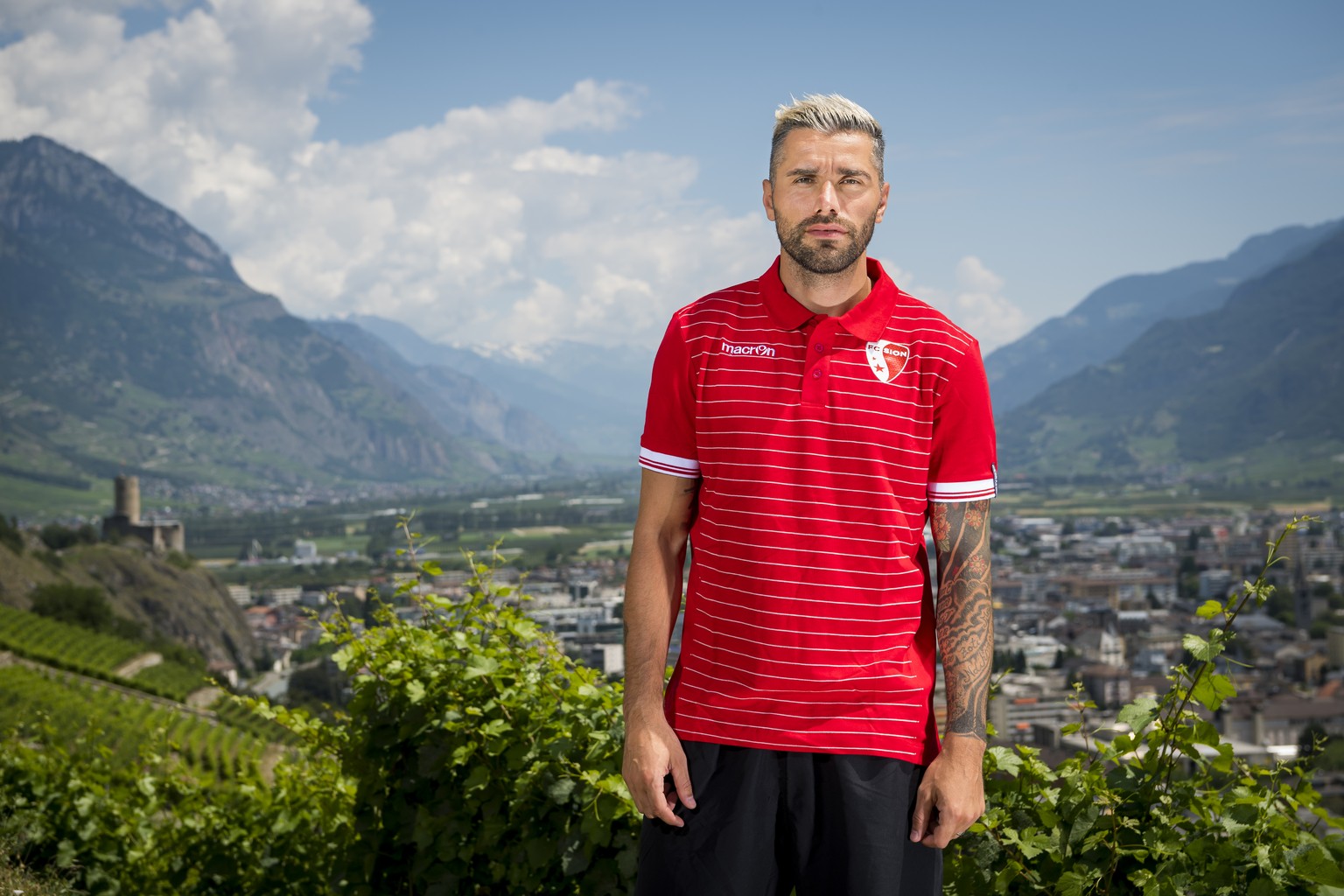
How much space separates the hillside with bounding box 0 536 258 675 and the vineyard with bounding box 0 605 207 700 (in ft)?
57.0

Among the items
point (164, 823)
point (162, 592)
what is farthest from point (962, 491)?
point (162, 592)

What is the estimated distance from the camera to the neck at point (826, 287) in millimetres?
1863

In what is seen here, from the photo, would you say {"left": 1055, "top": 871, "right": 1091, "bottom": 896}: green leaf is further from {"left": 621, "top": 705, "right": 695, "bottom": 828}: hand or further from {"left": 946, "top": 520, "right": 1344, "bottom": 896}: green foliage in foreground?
{"left": 621, "top": 705, "right": 695, "bottom": 828}: hand

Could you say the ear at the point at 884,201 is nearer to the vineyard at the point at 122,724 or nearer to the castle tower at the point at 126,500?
the vineyard at the point at 122,724

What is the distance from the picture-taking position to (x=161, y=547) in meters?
80.8

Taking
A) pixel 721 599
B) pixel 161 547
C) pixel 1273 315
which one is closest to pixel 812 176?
pixel 721 599

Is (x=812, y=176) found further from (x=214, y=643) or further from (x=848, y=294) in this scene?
(x=214, y=643)

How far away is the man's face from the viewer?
1.85m

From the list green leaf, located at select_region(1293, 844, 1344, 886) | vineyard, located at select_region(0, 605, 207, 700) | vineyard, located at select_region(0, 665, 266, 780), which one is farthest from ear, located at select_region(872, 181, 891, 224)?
vineyard, located at select_region(0, 605, 207, 700)

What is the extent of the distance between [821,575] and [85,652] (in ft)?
141

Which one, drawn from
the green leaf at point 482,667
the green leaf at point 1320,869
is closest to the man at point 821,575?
the green leaf at point 1320,869

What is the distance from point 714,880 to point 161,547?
87352 millimetres

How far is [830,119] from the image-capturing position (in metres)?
1.86

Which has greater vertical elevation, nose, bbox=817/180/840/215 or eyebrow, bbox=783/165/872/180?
eyebrow, bbox=783/165/872/180
